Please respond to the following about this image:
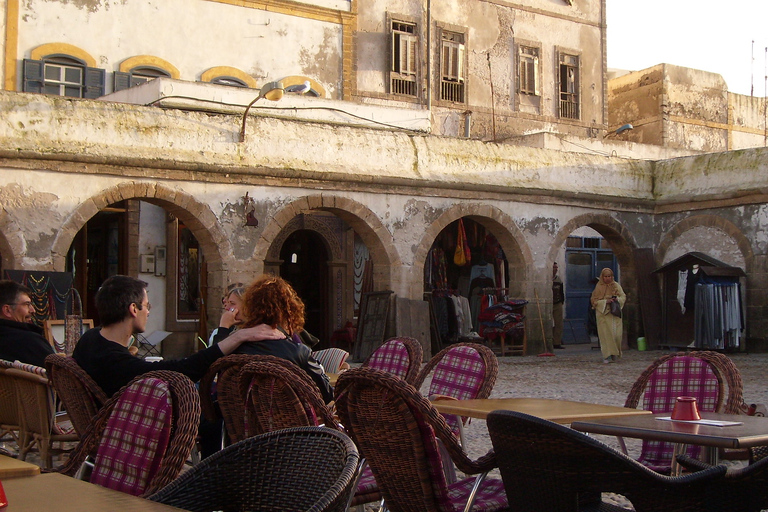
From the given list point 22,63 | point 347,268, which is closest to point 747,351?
point 347,268

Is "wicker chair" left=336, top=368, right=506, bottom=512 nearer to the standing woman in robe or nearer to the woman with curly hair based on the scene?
the woman with curly hair

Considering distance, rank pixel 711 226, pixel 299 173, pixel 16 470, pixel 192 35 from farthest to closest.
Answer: pixel 192 35
pixel 711 226
pixel 299 173
pixel 16 470

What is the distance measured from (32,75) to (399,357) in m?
12.9

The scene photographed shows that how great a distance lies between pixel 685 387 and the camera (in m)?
4.71

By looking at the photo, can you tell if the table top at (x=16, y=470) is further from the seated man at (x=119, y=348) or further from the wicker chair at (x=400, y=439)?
the seated man at (x=119, y=348)

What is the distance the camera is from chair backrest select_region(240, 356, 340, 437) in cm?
370

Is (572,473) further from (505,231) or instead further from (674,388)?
(505,231)

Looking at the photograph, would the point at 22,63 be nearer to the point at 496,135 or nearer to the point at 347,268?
the point at 347,268

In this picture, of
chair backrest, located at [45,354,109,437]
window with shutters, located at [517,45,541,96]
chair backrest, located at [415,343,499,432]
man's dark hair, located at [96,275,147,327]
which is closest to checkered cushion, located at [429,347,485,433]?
chair backrest, located at [415,343,499,432]

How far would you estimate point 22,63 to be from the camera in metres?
16.4

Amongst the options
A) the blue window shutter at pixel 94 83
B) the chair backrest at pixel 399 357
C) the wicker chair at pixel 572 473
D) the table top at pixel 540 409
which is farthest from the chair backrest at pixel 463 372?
the blue window shutter at pixel 94 83

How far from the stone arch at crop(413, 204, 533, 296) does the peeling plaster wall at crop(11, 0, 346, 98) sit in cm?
556

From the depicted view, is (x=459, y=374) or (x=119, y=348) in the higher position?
(x=119, y=348)

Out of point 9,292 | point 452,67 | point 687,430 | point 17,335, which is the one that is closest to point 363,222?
point 452,67
